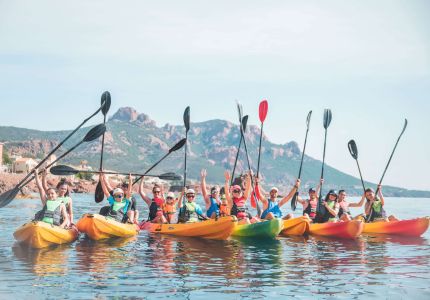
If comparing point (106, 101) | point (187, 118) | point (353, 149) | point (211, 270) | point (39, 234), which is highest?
point (106, 101)

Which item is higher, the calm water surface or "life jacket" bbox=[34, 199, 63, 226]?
"life jacket" bbox=[34, 199, 63, 226]

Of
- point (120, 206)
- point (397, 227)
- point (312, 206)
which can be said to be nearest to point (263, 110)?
point (312, 206)

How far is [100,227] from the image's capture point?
59.5ft

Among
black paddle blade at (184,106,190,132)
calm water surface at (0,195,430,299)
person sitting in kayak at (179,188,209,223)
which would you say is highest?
black paddle blade at (184,106,190,132)

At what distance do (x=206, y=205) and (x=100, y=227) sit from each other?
435 centimetres

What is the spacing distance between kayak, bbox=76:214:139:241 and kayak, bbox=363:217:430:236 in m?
9.91

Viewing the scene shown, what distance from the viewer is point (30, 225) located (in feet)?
50.9

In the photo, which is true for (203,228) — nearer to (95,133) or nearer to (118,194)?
(118,194)

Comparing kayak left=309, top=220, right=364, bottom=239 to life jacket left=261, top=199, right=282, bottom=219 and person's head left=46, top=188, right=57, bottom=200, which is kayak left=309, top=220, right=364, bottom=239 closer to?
life jacket left=261, top=199, right=282, bottom=219

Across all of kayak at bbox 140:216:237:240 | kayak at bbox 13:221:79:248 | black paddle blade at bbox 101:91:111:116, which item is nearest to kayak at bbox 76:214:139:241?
kayak at bbox 13:221:79:248

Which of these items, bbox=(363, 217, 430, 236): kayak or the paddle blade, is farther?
the paddle blade

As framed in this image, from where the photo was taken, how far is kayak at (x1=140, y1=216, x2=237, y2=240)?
739 inches

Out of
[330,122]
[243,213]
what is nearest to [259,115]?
[330,122]

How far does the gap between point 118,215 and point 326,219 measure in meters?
8.40
